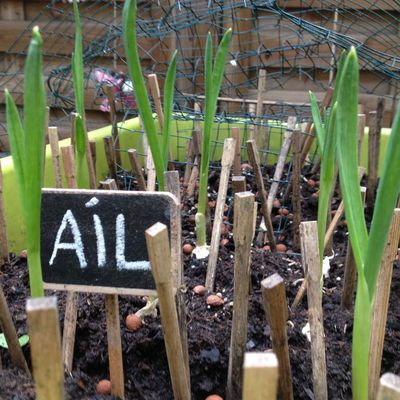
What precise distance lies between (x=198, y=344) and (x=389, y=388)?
1.42ft

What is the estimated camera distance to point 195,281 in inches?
34.4

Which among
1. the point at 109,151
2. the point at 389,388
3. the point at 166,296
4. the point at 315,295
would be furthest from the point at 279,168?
the point at 389,388

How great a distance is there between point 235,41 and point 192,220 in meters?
1.36

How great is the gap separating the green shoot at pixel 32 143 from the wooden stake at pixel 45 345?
0.13m

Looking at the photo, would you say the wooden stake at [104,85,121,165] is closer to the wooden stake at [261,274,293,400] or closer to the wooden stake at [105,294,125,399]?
the wooden stake at [105,294,125,399]

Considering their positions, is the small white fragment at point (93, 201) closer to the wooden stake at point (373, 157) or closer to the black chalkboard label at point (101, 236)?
the black chalkboard label at point (101, 236)

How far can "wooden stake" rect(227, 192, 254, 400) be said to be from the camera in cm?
49

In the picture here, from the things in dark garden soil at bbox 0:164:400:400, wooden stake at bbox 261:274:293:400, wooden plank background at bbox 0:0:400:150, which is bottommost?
dark garden soil at bbox 0:164:400:400

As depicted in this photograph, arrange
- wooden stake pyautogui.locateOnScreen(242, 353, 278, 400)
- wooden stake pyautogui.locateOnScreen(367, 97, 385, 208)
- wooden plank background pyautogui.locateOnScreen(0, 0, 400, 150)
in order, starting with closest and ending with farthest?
wooden stake pyautogui.locateOnScreen(242, 353, 278, 400) → wooden stake pyautogui.locateOnScreen(367, 97, 385, 208) → wooden plank background pyautogui.locateOnScreen(0, 0, 400, 150)

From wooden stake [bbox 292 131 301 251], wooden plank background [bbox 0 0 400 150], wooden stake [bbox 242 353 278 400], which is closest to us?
wooden stake [bbox 242 353 278 400]

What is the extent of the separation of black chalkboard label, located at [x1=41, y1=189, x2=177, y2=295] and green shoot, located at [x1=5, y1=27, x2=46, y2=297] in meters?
0.06

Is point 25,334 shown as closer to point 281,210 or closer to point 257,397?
point 257,397

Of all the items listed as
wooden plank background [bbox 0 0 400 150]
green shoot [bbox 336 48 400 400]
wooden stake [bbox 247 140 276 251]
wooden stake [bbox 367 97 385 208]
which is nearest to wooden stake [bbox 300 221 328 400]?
green shoot [bbox 336 48 400 400]

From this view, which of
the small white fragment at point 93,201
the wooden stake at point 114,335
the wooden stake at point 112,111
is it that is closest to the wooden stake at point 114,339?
the wooden stake at point 114,335
